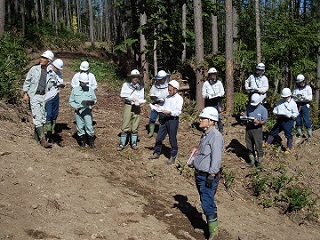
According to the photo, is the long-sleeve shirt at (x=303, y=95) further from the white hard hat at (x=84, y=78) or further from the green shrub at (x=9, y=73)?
the green shrub at (x=9, y=73)

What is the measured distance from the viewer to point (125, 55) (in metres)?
22.8

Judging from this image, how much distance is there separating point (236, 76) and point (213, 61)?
1.63 m

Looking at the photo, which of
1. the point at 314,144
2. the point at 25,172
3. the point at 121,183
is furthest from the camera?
the point at 314,144

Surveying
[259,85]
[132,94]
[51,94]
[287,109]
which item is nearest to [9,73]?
[51,94]

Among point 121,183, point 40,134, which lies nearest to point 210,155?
point 121,183

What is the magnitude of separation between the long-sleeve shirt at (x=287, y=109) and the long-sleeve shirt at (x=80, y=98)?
4.79m

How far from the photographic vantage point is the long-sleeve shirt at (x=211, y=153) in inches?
222

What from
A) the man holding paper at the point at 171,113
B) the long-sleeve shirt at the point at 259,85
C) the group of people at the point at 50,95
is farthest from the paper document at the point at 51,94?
the long-sleeve shirt at the point at 259,85

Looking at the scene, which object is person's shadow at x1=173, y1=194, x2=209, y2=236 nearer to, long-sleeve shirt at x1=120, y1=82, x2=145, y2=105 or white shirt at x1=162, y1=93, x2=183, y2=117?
white shirt at x1=162, y1=93, x2=183, y2=117

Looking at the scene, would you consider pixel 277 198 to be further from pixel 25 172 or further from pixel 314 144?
pixel 25 172

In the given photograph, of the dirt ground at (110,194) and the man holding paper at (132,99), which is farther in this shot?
the man holding paper at (132,99)

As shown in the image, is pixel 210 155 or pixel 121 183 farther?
pixel 121 183

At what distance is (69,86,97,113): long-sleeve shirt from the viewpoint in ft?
27.1

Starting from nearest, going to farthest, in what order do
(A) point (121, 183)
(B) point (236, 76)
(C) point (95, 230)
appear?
1. (C) point (95, 230)
2. (A) point (121, 183)
3. (B) point (236, 76)
